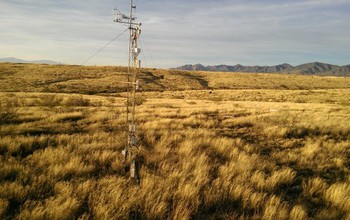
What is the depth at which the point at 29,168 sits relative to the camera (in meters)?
6.46

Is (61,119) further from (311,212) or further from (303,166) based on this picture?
(311,212)

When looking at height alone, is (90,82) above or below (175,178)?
below

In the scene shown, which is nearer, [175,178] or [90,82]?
[175,178]

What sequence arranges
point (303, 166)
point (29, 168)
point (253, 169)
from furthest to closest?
1. point (303, 166)
2. point (253, 169)
3. point (29, 168)

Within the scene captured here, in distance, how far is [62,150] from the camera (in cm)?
785

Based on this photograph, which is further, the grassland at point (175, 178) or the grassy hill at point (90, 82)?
the grassy hill at point (90, 82)

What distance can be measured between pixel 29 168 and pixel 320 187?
6542 mm

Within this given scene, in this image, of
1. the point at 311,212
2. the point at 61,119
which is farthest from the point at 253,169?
the point at 61,119

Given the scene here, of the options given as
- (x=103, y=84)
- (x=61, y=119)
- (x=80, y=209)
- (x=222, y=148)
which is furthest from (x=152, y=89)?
(x=80, y=209)

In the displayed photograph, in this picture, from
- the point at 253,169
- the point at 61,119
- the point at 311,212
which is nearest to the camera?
the point at 311,212

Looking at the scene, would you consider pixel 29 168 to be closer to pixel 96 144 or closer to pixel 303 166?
pixel 96 144

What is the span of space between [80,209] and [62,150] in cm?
327

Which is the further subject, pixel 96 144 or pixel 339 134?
pixel 339 134

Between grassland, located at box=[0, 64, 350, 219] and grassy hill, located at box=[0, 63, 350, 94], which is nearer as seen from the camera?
grassland, located at box=[0, 64, 350, 219]
